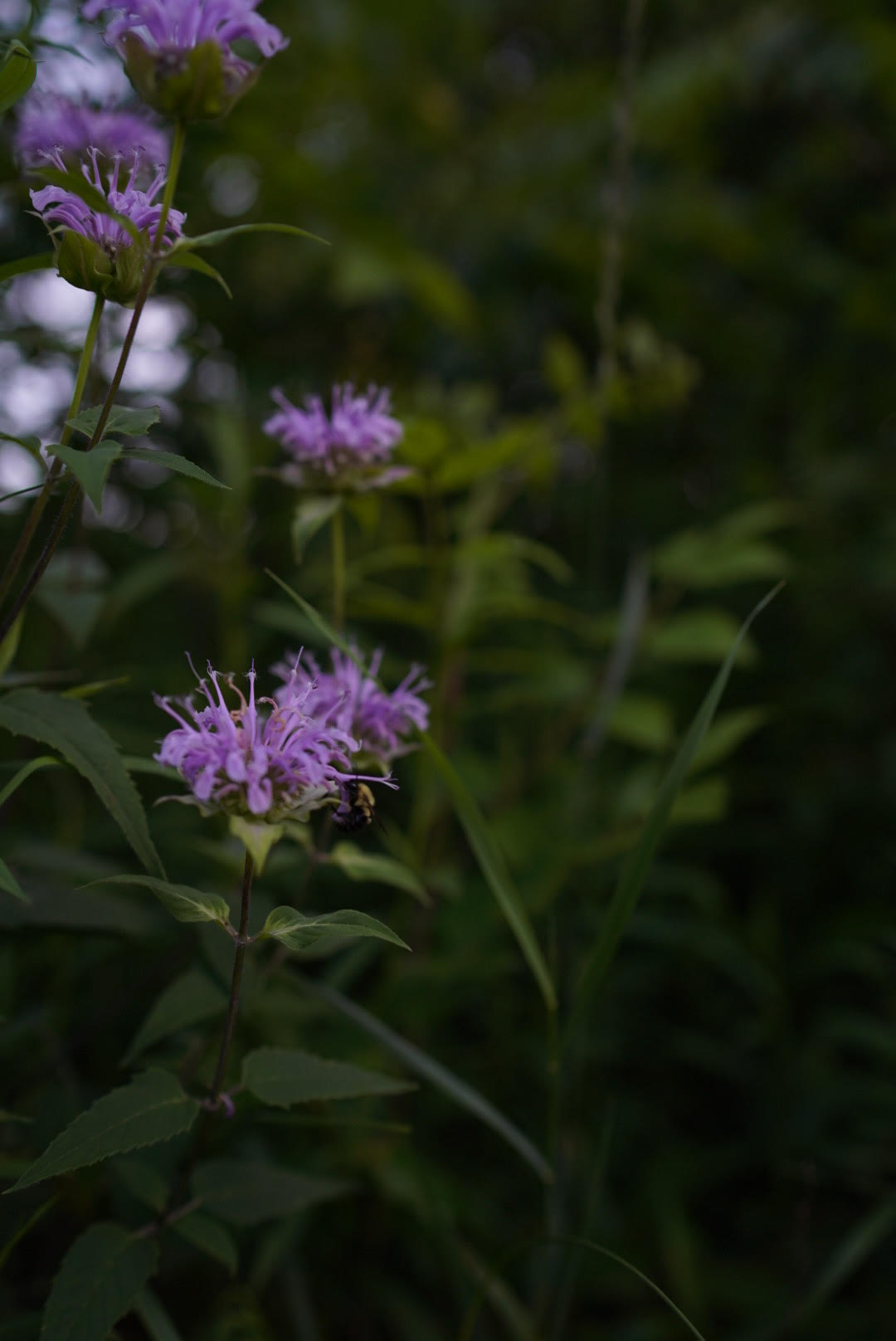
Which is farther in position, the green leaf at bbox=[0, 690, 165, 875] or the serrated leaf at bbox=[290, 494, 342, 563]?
the serrated leaf at bbox=[290, 494, 342, 563]

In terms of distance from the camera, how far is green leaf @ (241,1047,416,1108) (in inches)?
19.1

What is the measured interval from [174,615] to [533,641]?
533 mm

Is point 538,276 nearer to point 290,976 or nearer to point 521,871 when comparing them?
point 521,871

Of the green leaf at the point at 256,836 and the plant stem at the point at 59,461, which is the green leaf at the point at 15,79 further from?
the green leaf at the point at 256,836

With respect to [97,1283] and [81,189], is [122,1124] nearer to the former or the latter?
[97,1283]

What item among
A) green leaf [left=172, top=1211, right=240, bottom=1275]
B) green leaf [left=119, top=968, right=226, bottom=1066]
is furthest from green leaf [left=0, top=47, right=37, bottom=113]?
green leaf [left=172, top=1211, right=240, bottom=1275]

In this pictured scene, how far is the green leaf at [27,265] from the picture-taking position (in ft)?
1.44

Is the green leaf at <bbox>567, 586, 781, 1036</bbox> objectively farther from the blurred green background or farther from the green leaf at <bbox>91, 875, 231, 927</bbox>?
the green leaf at <bbox>91, 875, 231, 927</bbox>

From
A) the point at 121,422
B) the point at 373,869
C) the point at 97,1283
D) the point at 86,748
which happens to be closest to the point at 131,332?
the point at 121,422

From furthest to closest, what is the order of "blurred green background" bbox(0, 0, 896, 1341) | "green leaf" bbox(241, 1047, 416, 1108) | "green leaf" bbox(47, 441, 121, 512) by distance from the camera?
1. "blurred green background" bbox(0, 0, 896, 1341)
2. "green leaf" bbox(241, 1047, 416, 1108)
3. "green leaf" bbox(47, 441, 121, 512)

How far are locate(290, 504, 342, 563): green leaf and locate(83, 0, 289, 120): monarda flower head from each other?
0.22 meters

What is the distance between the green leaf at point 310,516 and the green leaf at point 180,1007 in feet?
0.85

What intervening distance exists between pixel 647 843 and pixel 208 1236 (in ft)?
1.03

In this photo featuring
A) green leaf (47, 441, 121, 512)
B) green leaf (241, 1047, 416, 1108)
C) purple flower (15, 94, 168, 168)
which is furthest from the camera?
purple flower (15, 94, 168, 168)
